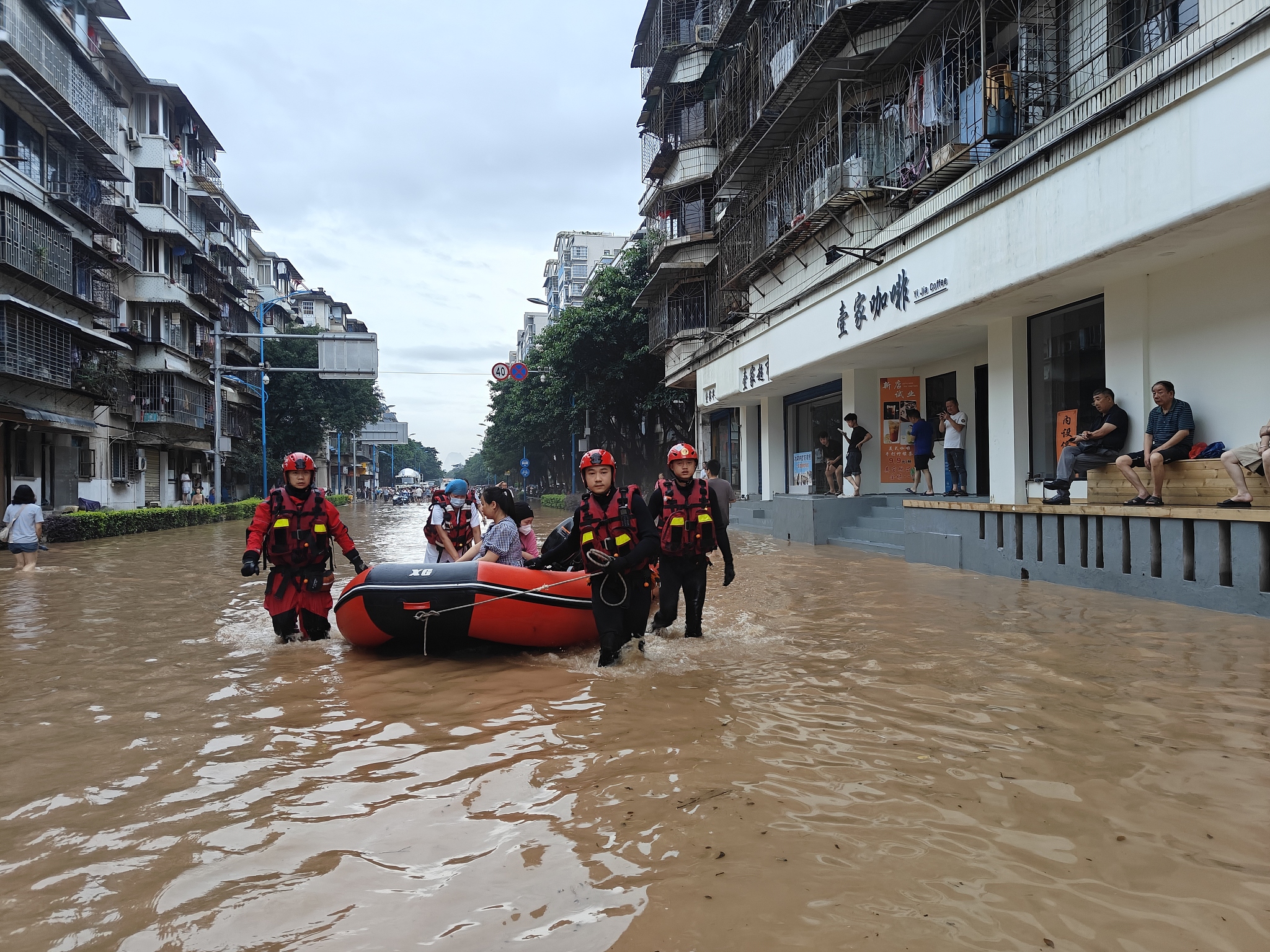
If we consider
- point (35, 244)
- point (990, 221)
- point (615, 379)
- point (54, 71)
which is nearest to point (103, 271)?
point (54, 71)

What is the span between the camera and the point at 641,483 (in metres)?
41.7

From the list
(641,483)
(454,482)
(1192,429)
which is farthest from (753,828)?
(641,483)

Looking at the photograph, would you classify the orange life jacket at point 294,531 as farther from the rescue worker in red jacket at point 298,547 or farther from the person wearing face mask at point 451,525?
the person wearing face mask at point 451,525

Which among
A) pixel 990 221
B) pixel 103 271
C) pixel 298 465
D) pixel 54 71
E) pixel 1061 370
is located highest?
pixel 54 71

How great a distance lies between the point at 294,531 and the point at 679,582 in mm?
3289

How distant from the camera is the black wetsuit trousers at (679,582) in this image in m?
7.23

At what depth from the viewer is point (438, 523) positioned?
8922mm

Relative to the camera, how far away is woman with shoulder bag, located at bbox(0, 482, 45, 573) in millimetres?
14680

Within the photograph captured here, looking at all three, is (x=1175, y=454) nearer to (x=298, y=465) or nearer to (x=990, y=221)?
(x=990, y=221)

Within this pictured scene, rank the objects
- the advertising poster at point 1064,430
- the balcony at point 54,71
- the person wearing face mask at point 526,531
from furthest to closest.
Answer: the balcony at point 54,71, the advertising poster at point 1064,430, the person wearing face mask at point 526,531

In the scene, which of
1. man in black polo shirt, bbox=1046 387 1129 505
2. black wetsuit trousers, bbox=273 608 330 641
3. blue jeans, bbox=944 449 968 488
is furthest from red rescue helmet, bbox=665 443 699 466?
blue jeans, bbox=944 449 968 488

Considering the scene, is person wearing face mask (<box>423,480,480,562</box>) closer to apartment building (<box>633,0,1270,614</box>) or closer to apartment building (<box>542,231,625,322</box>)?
apartment building (<box>633,0,1270,614</box>)

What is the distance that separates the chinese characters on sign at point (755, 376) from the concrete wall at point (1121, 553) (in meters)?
9.16

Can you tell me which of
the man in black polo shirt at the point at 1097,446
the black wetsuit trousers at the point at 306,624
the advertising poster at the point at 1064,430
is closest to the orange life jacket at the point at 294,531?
the black wetsuit trousers at the point at 306,624
